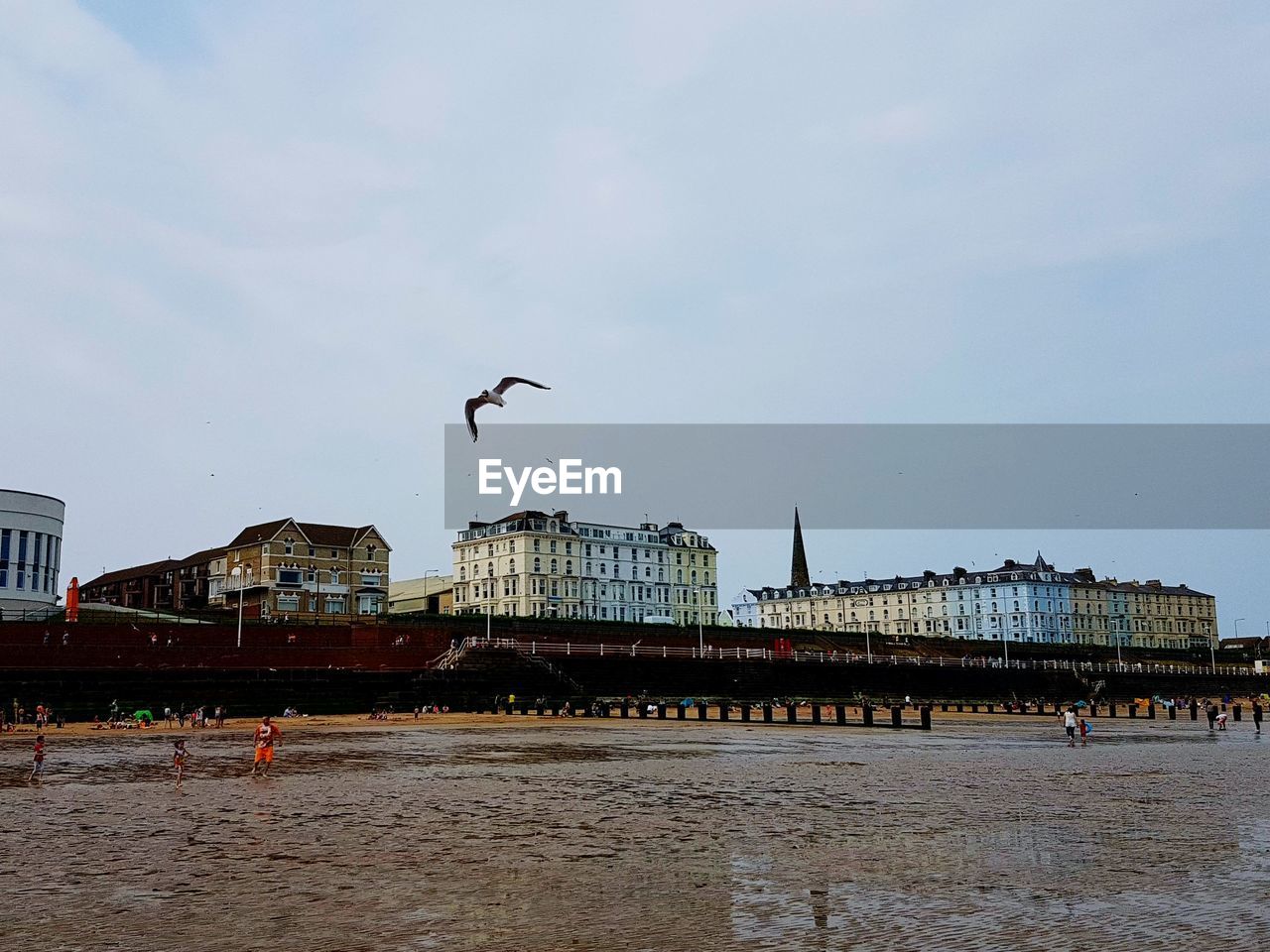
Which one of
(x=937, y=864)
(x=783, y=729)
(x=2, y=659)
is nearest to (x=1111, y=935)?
(x=937, y=864)

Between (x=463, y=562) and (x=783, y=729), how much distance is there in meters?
108

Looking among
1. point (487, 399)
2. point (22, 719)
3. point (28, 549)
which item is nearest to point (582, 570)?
point (28, 549)

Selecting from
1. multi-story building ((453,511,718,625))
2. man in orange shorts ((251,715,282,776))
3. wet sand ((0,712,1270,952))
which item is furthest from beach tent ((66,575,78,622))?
multi-story building ((453,511,718,625))

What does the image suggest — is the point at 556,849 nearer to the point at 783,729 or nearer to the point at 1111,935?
the point at 1111,935

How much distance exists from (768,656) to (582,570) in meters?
52.8

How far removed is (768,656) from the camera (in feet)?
340

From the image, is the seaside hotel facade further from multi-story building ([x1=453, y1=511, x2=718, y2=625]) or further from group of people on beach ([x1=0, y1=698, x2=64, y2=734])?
group of people on beach ([x1=0, y1=698, x2=64, y2=734])

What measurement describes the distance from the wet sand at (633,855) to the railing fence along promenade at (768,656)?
45.7 meters

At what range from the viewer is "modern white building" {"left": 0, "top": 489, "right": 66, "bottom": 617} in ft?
268

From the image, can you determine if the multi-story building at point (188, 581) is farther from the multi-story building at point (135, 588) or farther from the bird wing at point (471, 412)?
the bird wing at point (471, 412)

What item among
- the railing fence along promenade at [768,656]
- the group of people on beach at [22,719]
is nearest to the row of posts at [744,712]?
the railing fence along promenade at [768,656]

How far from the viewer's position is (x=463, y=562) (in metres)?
158

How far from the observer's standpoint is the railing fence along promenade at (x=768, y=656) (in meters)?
79.7

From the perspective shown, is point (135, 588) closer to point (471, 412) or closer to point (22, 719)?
point (22, 719)
